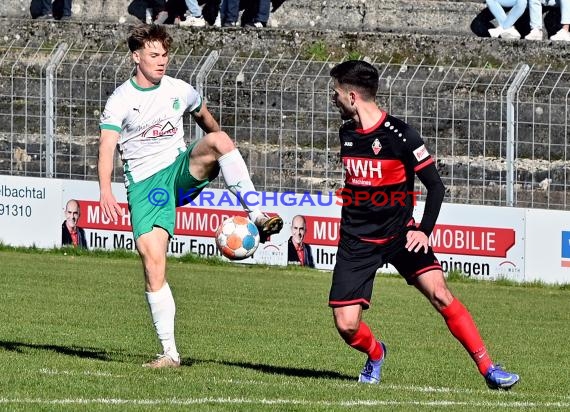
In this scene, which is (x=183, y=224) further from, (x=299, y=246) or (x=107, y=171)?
(x=107, y=171)

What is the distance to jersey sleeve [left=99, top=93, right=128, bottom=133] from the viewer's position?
32.4 feet

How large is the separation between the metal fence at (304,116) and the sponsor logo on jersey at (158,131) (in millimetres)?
9724

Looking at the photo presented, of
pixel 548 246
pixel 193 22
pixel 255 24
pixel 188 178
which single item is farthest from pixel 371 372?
pixel 193 22

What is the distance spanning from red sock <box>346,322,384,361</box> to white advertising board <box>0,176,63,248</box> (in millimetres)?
12157

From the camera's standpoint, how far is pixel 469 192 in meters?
19.8

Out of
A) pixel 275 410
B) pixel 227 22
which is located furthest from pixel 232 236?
pixel 227 22

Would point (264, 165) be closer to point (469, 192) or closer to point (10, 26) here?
point (469, 192)

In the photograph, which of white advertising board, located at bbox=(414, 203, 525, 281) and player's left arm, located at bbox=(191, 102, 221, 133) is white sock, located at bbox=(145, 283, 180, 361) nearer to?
player's left arm, located at bbox=(191, 102, 221, 133)

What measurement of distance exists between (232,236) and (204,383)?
1.32 metres

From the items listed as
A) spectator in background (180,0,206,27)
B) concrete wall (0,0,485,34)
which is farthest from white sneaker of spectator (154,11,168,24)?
concrete wall (0,0,485,34)

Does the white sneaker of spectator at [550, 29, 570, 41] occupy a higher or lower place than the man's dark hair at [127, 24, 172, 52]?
higher

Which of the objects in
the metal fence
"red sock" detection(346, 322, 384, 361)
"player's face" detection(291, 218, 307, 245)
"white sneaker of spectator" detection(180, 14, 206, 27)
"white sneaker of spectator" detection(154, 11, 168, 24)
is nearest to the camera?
"red sock" detection(346, 322, 384, 361)

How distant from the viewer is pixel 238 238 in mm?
9688

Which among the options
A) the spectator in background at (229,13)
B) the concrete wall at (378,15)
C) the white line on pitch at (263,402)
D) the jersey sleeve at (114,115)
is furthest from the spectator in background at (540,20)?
the white line on pitch at (263,402)
